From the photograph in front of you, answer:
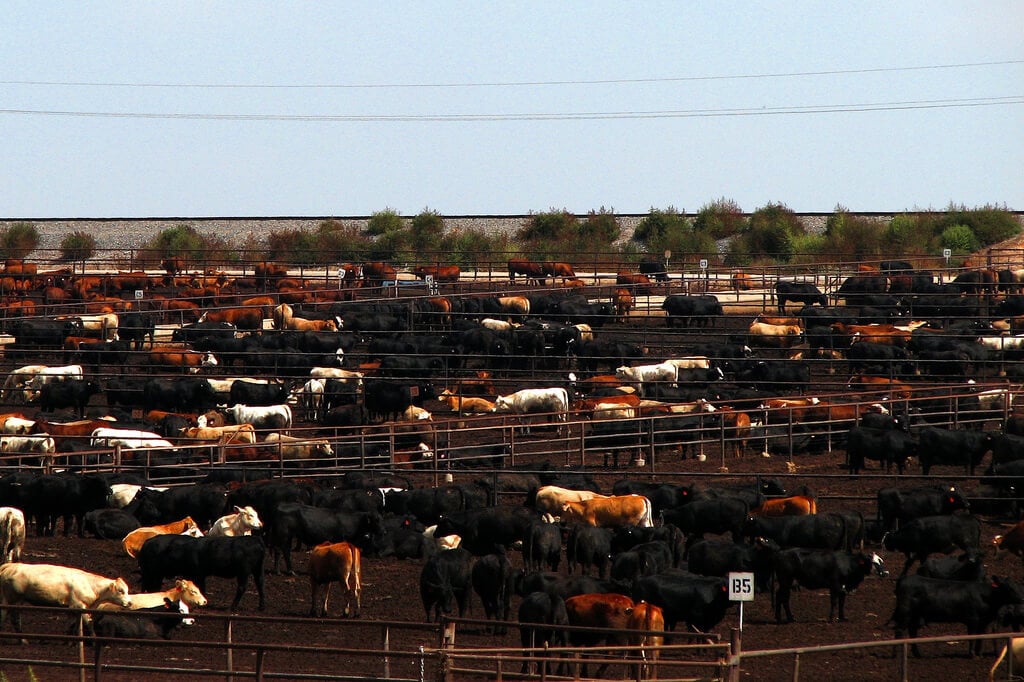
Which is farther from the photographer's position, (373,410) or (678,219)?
(678,219)

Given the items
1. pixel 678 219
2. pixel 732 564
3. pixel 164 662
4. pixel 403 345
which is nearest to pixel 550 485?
pixel 732 564

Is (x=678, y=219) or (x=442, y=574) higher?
(x=678, y=219)

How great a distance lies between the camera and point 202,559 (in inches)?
595

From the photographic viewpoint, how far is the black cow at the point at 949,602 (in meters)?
13.4

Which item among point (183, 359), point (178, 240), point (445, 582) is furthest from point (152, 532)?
point (178, 240)

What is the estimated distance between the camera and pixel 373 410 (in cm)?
2725

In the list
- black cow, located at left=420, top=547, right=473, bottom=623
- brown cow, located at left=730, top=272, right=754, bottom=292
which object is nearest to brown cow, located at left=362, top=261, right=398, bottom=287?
brown cow, located at left=730, top=272, right=754, bottom=292

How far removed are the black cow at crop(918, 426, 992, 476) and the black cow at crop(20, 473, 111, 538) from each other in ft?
39.2

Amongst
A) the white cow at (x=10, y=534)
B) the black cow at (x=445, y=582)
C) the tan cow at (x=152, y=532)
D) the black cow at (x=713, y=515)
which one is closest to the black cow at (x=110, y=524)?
the tan cow at (x=152, y=532)

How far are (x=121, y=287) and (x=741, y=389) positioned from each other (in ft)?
74.5

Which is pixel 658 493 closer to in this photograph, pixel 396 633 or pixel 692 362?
pixel 396 633

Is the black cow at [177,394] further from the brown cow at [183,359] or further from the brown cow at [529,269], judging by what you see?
the brown cow at [529,269]

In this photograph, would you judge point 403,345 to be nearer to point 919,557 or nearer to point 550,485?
point 550,485

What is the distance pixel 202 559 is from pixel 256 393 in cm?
1307
